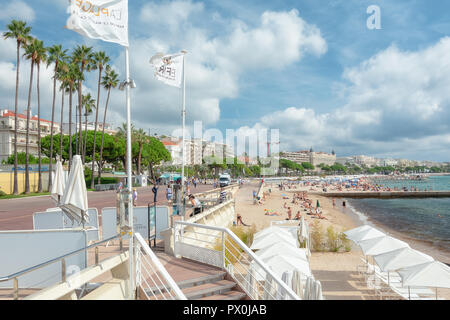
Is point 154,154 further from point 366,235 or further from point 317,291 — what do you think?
point 317,291

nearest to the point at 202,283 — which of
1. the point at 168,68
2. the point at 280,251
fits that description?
the point at 280,251

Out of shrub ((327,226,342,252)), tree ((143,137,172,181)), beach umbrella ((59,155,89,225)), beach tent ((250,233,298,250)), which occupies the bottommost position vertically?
shrub ((327,226,342,252))

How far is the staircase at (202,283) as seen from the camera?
6.10 m

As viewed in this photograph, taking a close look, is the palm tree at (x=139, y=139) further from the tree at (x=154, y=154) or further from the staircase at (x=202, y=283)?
the staircase at (x=202, y=283)

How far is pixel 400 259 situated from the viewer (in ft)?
32.3

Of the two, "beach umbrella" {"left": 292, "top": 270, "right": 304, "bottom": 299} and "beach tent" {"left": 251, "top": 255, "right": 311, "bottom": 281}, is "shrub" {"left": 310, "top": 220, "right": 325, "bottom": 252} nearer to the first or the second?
"beach tent" {"left": 251, "top": 255, "right": 311, "bottom": 281}

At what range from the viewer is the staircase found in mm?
6095

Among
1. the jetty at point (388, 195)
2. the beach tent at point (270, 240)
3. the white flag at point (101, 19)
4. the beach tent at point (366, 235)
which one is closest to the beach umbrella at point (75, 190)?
the white flag at point (101, 19)

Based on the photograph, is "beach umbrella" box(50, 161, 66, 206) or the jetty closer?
"beach umbrella" box(50, 161, 66, 206)

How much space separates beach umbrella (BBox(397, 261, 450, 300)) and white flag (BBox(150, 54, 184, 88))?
10.1m

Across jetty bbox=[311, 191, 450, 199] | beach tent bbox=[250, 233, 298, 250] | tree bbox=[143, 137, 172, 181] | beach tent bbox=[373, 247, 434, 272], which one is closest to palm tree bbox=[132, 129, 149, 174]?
tree bbox=[143, 137, 172, 181]

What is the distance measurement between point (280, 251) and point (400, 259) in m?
3.89

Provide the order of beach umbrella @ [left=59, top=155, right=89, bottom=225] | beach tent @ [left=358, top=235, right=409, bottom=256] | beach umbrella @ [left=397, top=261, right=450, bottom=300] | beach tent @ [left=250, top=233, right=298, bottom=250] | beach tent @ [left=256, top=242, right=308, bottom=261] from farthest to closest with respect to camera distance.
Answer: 1. beach tent @ [left=250, top=233, right=298, bottom=250]
2. beach tent @ [left=358, top=235, right=409, bottom=256]
3. beach tent @ [left=256, top=242, right=308, bottom=261]
4. beach umbrella @ [left=397, top=261, right=450, bottom=300]
5. beach umbrella @ [left=59, top=155, right=89, bottom=225]

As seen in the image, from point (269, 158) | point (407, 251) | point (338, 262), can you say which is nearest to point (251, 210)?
point (338, 262)
